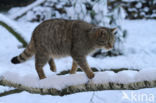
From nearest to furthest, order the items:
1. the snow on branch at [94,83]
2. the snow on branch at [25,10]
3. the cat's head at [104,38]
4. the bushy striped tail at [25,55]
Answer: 1. the snow on branch at [94,83]
2. the cat's head at [104,38]
3. the bushy striped tail at [25,55]
4. the snow on branch at [25,10]

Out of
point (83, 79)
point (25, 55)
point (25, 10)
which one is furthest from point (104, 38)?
point (25, 10)

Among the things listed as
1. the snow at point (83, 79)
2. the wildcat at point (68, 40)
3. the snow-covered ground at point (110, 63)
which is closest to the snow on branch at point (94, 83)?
the snow at point (83, 79)

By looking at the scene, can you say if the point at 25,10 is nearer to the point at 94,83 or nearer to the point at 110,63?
the point at 110,63

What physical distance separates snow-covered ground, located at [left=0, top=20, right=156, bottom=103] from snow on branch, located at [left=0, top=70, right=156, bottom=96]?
0.26 m

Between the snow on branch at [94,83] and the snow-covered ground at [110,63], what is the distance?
0.26m

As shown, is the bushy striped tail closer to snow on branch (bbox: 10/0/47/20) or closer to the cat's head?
the cat's head

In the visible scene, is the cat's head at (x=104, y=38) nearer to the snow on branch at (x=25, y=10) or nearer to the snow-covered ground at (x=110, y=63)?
the snow-covered ground at (x=110, y=63)

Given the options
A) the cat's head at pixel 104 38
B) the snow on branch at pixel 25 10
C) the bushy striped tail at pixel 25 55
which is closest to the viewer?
the cat's head at pixel 104 38

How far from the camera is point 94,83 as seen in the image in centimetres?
199

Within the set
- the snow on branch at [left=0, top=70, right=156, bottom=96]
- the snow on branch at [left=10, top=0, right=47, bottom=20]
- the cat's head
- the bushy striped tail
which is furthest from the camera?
the snow on branch at [left=10, top=0, right=47, bottom=20]

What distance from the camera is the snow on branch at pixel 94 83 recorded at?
6.23ft

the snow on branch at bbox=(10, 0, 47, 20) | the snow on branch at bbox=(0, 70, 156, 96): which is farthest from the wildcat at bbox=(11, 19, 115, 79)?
the snow on branch at bbox=(10, 0, 47, 20)

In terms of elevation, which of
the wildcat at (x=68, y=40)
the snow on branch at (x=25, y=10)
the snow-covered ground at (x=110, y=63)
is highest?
the wildcat at (x=68, y=40)

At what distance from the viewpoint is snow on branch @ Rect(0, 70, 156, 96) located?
1900mm
